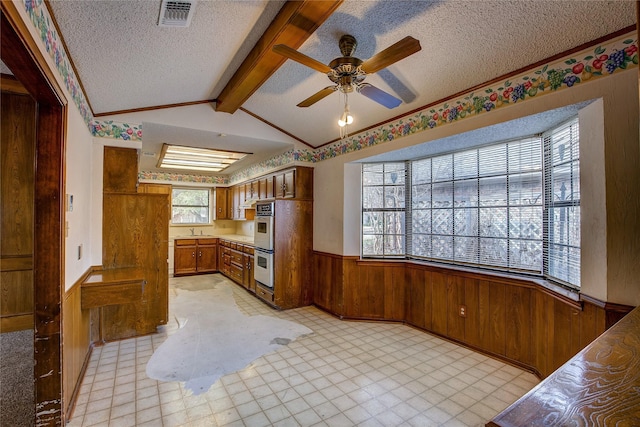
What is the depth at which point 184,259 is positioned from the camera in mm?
6621

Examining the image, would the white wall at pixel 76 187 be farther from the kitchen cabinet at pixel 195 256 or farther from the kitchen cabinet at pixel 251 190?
the kitchen cabinet at pixel 195 256

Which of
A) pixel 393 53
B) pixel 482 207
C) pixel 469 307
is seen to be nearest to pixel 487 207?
pixel 482 207

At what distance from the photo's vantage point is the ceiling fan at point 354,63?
1.71 m

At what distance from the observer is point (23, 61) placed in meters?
1.44

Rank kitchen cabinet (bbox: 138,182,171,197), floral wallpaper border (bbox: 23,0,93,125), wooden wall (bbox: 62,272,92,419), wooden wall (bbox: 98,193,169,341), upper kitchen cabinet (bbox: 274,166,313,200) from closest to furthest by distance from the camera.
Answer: floral wallpaper border (bbox: 23,0,93,125) → wooden wall (bbox: 62,272,92,419) → wooden wall (bbox: 98,193,169,341) → upper kitchen cabinet (bbox: 274,166,313,200) → kitchen cabinet (bbox: 138,182,171,197)

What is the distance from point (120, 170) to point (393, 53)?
126 inches

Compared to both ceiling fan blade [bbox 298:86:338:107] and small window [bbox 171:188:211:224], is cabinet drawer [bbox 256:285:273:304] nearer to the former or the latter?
ceiling fan blade [bbox 298:86:338:107]

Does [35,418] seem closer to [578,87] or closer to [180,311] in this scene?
[180,311]

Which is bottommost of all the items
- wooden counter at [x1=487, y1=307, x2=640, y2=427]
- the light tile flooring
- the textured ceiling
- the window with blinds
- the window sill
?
the light tile flooring

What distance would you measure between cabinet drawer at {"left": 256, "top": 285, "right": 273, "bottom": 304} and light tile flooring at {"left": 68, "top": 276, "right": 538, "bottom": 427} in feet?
4.28

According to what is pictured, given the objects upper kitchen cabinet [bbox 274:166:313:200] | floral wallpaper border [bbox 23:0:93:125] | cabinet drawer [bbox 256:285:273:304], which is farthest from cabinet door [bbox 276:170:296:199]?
floral wallpaper border [bbox 23:0:93:125]

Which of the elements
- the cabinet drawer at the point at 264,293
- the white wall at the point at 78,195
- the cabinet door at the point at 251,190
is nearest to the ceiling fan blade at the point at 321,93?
the white wall at the point at 78,195

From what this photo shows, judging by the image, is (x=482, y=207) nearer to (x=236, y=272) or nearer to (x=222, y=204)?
(x=236, y=272)

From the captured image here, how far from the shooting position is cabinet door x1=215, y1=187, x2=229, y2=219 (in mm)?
7471
